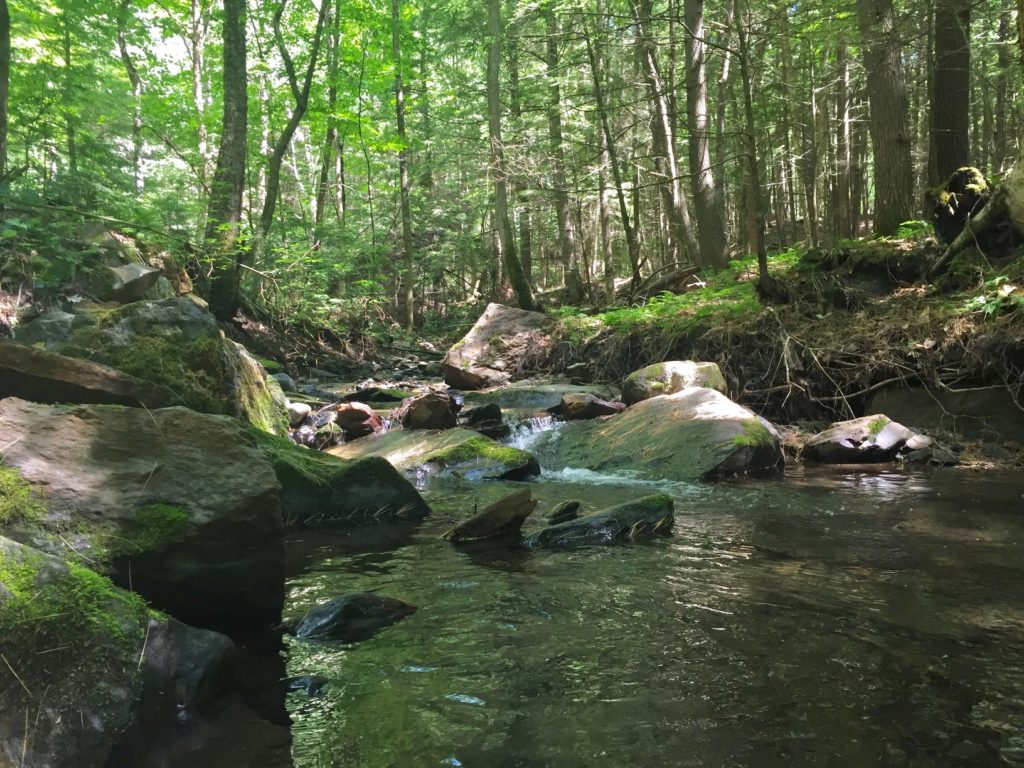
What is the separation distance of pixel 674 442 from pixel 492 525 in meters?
3.39

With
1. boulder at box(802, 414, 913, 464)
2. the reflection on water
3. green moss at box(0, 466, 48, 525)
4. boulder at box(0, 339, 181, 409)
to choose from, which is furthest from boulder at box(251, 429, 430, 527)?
boulder at box(802, 414, 913, 464)

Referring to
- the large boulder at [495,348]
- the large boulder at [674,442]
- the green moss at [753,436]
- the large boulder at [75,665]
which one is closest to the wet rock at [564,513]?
the large boulder at [674,442]

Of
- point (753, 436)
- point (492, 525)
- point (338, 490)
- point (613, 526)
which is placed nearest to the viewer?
point (613, 526)

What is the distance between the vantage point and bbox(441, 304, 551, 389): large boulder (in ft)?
49.2

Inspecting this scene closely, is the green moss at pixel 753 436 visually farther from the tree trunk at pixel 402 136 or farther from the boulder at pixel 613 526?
the tree trunk at pixel 402 136

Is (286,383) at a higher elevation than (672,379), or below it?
higher

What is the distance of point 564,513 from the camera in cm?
596

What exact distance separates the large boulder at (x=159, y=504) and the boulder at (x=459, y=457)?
15.3ft

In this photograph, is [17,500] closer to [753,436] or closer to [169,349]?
[169,349]

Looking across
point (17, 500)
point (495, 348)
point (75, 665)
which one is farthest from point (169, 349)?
point (495, 348)

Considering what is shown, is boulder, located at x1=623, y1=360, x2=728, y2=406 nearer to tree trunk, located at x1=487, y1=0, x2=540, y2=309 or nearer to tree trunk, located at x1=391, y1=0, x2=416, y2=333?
tree trunk, located at x1=487, y1=0, x2=540, y2=309

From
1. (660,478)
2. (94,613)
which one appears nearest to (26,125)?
(660,478)

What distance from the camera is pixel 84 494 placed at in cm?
→ 308

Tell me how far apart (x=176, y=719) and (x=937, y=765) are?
2657 millimetres
